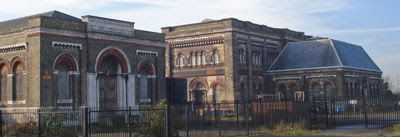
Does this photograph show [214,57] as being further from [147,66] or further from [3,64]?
[3,64]

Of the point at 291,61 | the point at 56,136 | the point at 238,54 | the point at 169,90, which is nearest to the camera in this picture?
the point at 56,136

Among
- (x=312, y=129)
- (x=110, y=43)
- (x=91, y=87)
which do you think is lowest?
(x=312, y=129)

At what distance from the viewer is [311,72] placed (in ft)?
149

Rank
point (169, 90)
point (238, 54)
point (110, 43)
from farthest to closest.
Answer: point (238, 54)
point (169, 90)
point (110, 43)

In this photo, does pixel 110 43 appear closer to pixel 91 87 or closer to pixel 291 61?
pixel 91 87

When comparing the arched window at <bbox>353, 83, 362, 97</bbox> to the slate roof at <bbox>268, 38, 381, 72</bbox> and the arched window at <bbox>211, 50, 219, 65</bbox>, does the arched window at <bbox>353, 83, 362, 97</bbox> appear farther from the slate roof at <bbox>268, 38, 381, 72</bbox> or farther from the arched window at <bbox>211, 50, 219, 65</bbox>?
the arched window at <bbox>211, 50, 219, 65</bbox>

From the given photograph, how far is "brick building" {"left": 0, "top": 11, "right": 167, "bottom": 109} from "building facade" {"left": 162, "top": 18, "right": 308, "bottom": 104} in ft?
38.5

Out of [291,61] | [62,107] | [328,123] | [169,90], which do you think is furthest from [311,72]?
[62,107]

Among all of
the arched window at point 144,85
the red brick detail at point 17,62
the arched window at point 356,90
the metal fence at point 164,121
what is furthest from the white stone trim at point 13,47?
the arched window at point 356,90

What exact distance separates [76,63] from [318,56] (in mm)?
25667

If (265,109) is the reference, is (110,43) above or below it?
above

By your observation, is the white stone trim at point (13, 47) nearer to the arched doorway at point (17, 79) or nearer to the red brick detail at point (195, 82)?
the arched doorway at point (17, 79)

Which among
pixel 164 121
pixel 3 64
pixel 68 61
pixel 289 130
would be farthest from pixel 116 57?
pixel 164 121

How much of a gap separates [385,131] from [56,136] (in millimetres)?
14238
